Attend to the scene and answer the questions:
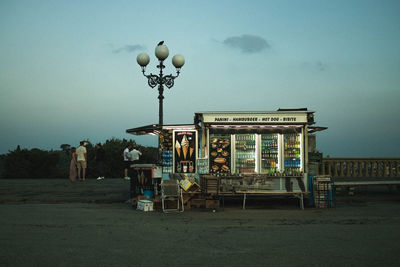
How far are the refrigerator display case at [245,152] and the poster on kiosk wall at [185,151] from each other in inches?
63.2

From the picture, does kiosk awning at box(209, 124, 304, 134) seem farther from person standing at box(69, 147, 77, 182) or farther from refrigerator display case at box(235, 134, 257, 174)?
person standing at box(69, 147, 77, 182)

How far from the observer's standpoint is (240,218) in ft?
35.3

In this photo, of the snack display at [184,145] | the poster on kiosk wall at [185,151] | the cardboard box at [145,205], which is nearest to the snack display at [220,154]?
the poster on kiosk wall at [185,151]

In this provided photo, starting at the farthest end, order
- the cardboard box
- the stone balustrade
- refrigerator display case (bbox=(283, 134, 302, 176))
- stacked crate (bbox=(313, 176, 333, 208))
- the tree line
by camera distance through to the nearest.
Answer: the tree line, the stone balustrade, refrigerator display case (bbox=(283, 134, 302, 176)), stacked crate (bbox=(313, 176, 333, 208)), the cardboard box

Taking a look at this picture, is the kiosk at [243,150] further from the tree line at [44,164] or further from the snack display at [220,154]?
the tree line at [44,164]

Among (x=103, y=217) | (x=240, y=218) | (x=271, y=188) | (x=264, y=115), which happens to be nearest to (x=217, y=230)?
(x=240, y=218)

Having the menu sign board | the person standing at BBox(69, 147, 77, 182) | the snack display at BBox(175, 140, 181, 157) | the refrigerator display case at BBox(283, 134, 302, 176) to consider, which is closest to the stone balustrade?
the refrigerator display case at BBox(283, 134, 302, 176)

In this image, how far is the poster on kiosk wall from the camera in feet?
48.3

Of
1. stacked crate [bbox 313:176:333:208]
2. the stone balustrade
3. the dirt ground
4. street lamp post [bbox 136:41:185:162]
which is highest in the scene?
street lamp post [bbox 136:41:185:162]

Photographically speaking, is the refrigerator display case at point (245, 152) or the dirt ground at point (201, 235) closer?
the dirt ground at point (201, 235)

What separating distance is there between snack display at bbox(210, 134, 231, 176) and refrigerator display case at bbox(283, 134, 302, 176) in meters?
2.07

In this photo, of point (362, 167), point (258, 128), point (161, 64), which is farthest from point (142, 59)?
point (362, 167)

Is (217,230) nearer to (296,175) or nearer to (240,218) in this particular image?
(240,218)

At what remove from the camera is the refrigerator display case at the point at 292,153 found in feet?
47.4
